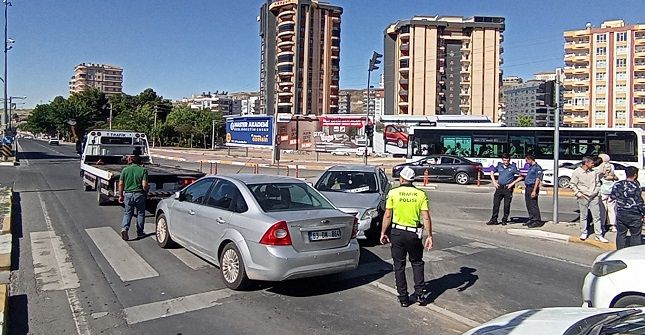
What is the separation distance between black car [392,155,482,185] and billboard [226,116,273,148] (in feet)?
105

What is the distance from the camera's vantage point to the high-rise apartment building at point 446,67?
9144 cm

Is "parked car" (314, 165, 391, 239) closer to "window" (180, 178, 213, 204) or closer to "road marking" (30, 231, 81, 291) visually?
"window" (180, 178, 213, 204)

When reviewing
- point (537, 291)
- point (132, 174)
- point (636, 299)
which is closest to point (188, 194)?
point (132, 174)

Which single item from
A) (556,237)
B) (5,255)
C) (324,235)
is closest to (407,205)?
(324,235)

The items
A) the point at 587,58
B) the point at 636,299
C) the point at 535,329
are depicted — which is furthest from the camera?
the point at 587,58

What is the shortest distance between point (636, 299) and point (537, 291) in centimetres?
243

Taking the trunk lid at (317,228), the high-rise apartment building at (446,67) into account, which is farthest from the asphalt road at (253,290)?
the high-rise apartment building at (446,67)

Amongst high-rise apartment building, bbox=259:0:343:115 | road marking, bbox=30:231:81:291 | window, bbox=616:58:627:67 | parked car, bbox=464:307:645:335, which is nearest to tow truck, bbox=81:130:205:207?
road marking, bbox=30:231:81:291

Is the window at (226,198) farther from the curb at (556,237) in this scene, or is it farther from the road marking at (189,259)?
the curb at (556,237)

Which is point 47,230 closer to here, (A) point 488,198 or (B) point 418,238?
(B) point 418,238

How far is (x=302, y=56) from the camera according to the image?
103 meters

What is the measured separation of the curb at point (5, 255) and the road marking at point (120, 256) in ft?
4.64

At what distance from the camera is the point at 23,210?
14453 millimetres

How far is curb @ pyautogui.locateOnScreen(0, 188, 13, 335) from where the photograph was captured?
562 centimetres
